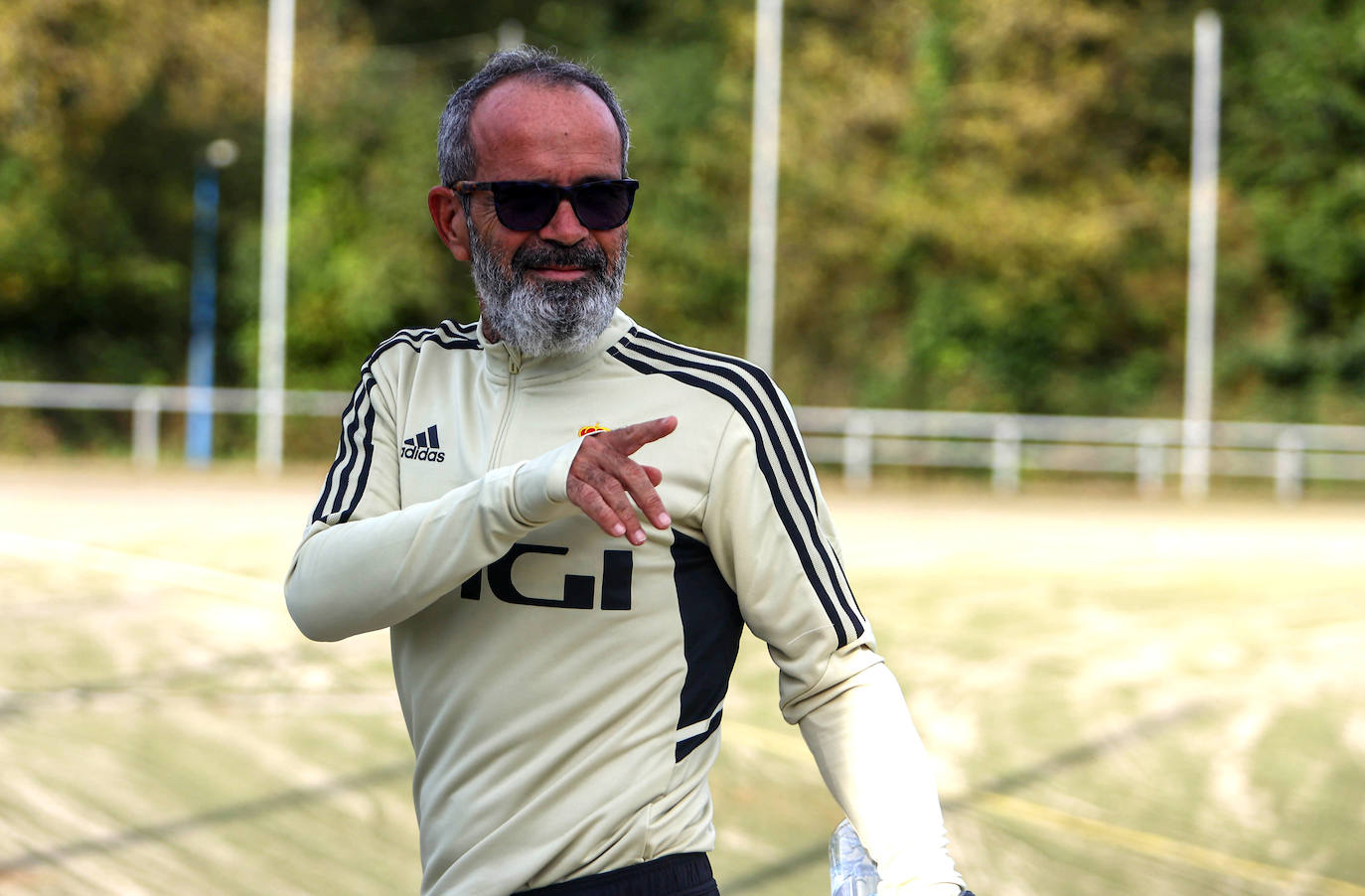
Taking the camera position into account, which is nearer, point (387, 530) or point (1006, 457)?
point (387, 530)

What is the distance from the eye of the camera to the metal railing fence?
2878 cm

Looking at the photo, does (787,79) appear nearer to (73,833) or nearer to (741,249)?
(741,249)

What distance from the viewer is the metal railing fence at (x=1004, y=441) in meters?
28.8

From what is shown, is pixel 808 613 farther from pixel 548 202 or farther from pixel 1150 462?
pixel 1150 462

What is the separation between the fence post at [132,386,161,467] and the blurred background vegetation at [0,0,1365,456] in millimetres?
5017

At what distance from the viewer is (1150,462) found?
2870 cm

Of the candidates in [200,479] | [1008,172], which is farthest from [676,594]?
[1008,172]

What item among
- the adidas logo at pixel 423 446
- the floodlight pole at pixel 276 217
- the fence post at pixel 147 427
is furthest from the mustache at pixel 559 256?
the fence post at pixel 147 427

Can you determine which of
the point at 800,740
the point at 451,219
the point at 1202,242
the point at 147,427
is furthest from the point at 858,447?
the point at 451,219

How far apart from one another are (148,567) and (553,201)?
1252 centimetres

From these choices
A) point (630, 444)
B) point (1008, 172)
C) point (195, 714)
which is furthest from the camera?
point (1008, 172)

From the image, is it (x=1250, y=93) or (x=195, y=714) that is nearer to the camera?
(x=195, y=714)

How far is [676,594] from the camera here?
2.39 m

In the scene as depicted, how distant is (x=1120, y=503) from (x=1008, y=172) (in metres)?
10.8
